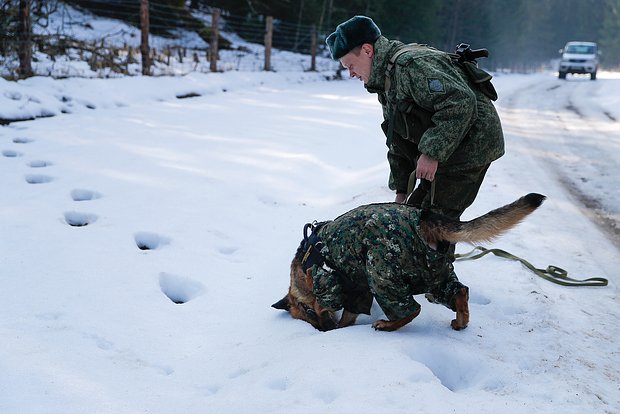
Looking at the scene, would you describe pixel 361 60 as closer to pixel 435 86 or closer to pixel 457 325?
pixel 435 86

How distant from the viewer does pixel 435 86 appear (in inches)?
106

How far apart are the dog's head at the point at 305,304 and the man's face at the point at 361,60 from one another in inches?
43.6

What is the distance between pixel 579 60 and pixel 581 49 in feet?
4.22

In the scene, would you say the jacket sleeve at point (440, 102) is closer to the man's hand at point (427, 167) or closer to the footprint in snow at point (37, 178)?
the man's hand at point (427, 167)

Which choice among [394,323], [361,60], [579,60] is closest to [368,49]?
[361,60]

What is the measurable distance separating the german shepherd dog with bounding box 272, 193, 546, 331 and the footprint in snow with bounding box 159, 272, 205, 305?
2.26ft

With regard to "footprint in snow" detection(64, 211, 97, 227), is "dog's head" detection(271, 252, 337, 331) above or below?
above

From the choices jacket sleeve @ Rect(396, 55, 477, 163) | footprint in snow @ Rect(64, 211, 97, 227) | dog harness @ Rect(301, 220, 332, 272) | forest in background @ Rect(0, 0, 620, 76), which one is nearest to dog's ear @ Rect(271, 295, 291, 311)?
dog harness @ Rect(301, 220, 332, 272)

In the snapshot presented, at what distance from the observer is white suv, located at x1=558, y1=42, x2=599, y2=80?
29.0m

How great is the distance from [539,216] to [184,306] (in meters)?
3.39

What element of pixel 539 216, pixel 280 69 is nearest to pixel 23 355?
pixel 539 216

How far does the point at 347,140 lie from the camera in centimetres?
864

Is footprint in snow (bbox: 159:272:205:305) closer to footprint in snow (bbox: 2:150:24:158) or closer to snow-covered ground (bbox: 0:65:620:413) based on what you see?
snow-covered ground (bbox: 0:65:620:413)

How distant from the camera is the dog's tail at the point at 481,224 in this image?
8.66 feet
